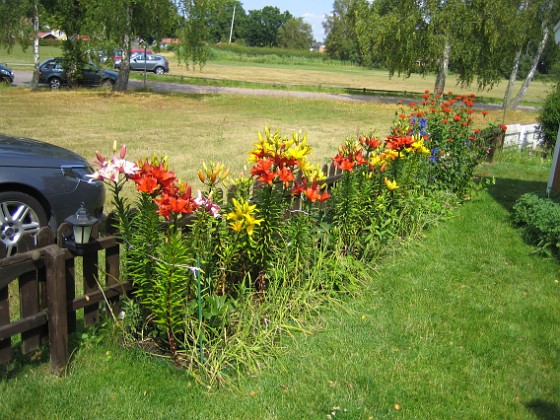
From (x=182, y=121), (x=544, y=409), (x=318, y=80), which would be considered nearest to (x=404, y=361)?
(x=544, y=409)

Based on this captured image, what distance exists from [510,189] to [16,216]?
23.6ft

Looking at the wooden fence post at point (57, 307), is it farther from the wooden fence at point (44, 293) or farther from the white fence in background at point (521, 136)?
the white fence in background at point (521, 136)

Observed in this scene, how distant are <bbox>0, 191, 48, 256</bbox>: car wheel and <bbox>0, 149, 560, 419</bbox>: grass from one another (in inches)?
71.7

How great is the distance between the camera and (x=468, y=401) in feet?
10.2

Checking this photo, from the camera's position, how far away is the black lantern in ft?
9.96

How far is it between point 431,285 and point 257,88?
29065mm

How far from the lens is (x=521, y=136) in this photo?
1335 centimetres

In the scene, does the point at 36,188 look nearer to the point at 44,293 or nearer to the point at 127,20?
the point at 44,293

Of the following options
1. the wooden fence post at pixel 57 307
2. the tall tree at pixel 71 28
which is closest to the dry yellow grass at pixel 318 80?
the tall tree at pixel 71 28

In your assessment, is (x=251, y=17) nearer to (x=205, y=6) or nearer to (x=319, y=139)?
(x=205, y=6)

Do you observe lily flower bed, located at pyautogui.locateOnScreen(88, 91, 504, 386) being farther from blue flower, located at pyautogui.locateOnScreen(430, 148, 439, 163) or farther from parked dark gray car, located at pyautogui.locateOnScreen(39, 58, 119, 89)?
parked dark gray car, located at pyautogui.locateOnScreen(39, 58, 119, 89)

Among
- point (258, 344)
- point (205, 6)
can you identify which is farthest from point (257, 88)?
point (258, 344)

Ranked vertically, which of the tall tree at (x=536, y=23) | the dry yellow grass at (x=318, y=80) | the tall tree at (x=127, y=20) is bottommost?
the dry yellow grass at (x=318, y=80)

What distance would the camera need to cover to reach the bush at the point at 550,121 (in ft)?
39.6
